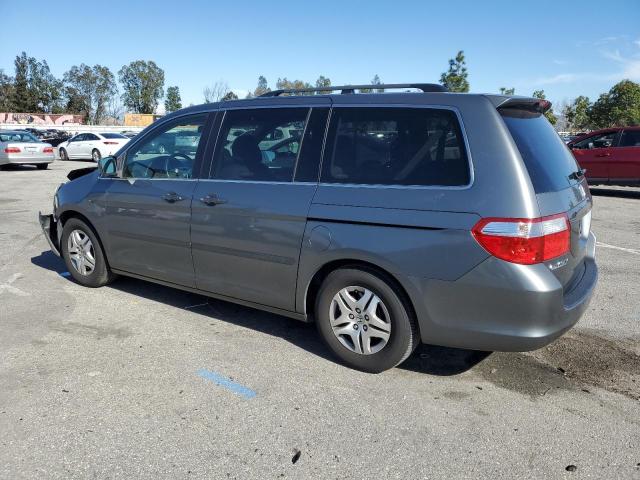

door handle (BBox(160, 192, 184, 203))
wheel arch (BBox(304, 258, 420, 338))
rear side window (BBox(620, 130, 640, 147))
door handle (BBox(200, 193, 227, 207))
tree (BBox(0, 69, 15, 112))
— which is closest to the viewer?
wheel arch (BBox(304, 258, 420, 338))

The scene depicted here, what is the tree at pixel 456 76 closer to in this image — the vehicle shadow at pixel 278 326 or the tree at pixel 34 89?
the vehicle shadow at pixel 278 326

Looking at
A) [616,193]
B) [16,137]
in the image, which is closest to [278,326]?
[616,193]

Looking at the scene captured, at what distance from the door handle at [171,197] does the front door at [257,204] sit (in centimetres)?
21

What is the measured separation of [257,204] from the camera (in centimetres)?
384

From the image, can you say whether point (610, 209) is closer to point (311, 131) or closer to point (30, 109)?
point (311, 131)

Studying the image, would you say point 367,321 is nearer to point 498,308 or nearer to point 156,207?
point 498,308

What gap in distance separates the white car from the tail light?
23.5 metres

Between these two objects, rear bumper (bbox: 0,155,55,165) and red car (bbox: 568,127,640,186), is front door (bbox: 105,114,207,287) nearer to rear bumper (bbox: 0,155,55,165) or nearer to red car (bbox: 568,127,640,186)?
red car (bbox: 568,127,640,186)

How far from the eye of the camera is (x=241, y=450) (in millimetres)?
2738

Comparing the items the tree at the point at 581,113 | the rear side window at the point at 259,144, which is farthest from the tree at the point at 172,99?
the rear side window at the point at 259,144

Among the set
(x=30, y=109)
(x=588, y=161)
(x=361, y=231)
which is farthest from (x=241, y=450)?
(x=30, y=109)

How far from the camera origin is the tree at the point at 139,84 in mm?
86625

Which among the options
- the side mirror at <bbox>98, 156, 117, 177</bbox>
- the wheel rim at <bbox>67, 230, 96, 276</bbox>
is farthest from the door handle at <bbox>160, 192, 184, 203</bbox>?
the wheel rim at <bbox>67, 230, 96, 276</bbox>

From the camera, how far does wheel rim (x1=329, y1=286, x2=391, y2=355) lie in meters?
3.46
